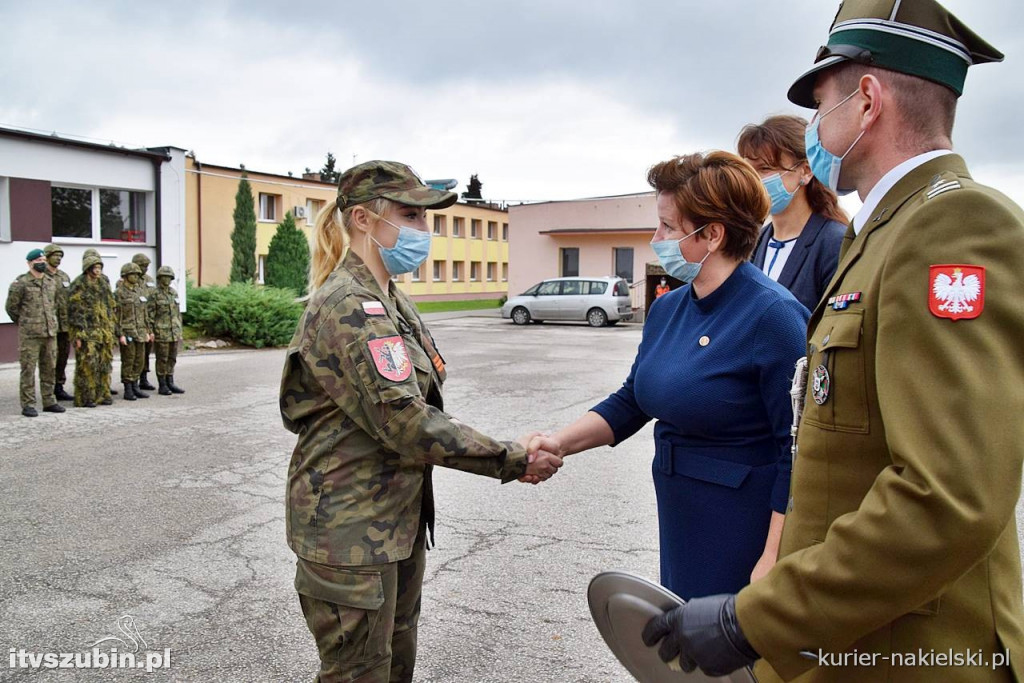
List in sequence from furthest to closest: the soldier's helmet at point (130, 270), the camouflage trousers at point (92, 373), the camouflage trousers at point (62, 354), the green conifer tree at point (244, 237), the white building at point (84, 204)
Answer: the green conifer tree at point (244, 237), the white building at point (84, 204), the soldier's helmet at point (130, 270), the camouflage trousers at point (62, 354), the camouflage trousers at point (92, 373)

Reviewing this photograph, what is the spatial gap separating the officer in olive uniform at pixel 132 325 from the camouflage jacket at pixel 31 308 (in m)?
1.21

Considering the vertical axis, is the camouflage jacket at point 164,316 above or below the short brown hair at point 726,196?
below

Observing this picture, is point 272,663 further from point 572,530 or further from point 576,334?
point 576,334

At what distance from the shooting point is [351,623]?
2.41 metres

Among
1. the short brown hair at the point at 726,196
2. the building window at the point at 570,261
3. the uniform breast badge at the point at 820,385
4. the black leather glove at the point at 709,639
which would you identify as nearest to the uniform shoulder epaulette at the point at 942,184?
the uniform breast badge at the point at 820,385

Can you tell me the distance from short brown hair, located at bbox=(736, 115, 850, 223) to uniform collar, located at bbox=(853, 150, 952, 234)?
5.75 feet

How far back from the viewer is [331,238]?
9.40 ft

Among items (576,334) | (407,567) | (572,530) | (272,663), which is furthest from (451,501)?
(576,334)

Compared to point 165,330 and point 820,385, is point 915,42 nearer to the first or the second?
point 820,385

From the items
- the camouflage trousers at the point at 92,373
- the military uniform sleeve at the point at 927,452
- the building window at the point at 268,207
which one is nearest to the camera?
the military uniform sleeve at the point at 927,452

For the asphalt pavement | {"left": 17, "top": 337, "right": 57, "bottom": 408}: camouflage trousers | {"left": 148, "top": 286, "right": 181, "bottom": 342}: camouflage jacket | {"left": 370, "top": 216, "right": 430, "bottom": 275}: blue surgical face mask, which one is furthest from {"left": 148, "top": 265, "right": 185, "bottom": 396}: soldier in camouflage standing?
{"left": 370, "top": 216, "right": 430, "bottom": 275}: blue surgical face mask

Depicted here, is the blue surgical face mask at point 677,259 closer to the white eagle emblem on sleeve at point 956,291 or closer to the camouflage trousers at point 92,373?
the white eagle emblem on sleeve at point 956,291

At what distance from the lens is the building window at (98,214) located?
18.2 meters

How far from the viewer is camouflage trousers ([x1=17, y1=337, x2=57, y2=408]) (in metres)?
10.1
